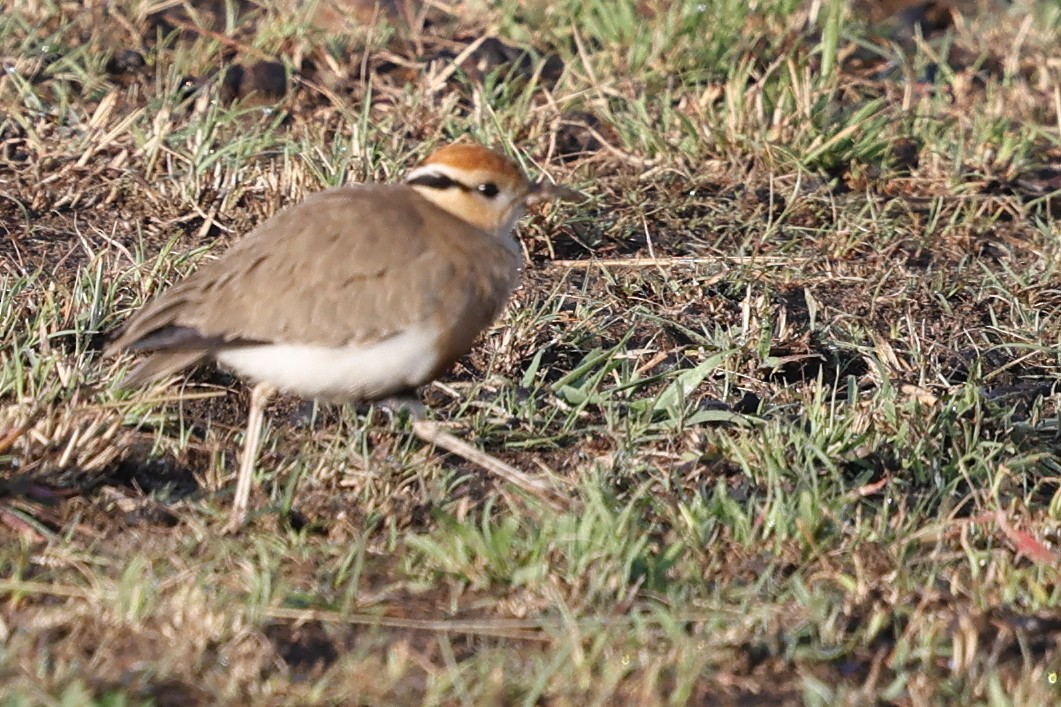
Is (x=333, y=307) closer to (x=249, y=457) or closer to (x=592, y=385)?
(x=249, y=457)

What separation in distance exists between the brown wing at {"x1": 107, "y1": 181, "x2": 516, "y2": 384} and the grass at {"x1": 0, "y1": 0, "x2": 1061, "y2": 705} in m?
0.37

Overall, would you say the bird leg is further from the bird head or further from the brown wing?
the bird head

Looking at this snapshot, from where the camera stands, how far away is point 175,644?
4098 mm

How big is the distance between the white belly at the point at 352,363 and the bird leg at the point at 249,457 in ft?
0.31

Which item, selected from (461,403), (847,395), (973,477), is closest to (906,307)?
(847,395)

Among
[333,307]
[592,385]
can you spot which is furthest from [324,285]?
[592,385]

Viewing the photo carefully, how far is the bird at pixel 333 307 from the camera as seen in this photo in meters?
5.00

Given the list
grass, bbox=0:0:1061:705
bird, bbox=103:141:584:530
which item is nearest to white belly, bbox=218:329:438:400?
bird, bbox=103:141:584:530

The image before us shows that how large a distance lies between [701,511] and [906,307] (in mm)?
2168

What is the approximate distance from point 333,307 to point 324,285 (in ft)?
0.25

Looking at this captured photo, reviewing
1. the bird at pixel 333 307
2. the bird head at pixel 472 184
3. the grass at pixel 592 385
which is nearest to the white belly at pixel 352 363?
the bird at pixel 333 307

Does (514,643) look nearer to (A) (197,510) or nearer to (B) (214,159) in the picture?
(A) (197,510)

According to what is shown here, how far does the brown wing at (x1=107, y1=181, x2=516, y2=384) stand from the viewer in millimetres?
5004

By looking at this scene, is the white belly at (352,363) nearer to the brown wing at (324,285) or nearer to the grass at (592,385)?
the brown wing at (324,285)
